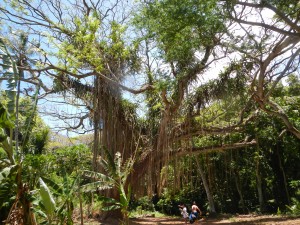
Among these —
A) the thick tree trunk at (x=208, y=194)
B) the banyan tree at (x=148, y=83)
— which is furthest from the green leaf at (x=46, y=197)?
the thick tree trunk at (x=208, y=194)

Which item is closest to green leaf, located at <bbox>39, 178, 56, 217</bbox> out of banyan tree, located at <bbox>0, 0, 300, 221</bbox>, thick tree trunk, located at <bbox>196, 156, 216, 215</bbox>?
banyan tree, located at <bbox>0, 0, 300, 221</bbox>

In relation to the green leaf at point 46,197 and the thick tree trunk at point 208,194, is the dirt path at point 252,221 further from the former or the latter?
the green leaf at point 46,197

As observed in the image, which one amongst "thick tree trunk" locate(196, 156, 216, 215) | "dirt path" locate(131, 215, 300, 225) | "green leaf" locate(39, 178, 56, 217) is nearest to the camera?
"green leaf" locate(39, 178, 56, 217)

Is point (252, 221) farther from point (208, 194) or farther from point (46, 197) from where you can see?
point (46, 197)

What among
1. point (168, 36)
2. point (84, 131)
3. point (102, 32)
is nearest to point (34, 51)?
point (102, 32)

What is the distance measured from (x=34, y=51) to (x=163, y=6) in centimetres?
618

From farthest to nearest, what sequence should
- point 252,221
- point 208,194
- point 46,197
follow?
point 208,194 < point 252,221 < point 46,197

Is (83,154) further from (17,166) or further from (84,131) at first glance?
(17,166)

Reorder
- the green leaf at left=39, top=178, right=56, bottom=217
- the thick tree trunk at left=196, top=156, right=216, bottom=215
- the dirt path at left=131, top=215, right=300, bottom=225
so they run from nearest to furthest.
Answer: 1. the green leaf at left=39, top=178, right=56, bottom=217
2. the dirt path at left=131, top=215, right=300, bottom=225
3. the thick tree trunk at left=196, top=156, right=216, bottom=215

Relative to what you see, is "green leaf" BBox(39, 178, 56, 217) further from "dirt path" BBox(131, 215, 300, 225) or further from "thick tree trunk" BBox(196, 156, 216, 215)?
"thick tree trunk" BBox(196, 156, 216, 215)

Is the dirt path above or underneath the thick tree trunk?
underneath

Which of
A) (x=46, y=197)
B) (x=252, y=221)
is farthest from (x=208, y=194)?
(x=46, y=197)

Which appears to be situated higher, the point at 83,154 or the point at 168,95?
the point at 168,95

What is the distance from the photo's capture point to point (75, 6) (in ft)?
41.3
